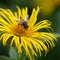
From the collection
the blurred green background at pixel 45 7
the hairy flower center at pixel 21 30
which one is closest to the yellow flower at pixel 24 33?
the hairy flower center at pixel 21 30

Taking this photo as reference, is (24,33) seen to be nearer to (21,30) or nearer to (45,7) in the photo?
(21,30)

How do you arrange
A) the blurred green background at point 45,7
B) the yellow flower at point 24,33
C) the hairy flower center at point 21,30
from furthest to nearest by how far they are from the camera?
1. the blurred green background at point 45,7
2. the hairy flower center at point 21,30
3. the yellow flower at point 24,33

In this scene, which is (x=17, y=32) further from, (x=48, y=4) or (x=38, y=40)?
(x=48, y=4)

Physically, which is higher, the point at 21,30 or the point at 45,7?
the point at 45,7

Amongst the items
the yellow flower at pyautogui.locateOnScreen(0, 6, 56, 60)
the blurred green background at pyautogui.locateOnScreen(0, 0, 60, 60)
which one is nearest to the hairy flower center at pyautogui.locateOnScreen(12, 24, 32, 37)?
the yellow flower at pyautogui.locateOnScreen(0, 6, 56, 60)

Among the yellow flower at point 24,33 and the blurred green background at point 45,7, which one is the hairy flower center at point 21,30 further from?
the blurred green background at point 45,7

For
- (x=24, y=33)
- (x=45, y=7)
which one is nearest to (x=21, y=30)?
(x=24, y=33)

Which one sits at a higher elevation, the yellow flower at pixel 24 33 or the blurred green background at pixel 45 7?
the blurred green background at pixel 45 7

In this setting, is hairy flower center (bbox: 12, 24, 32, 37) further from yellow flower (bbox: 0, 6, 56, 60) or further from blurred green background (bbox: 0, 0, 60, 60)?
blurred green background (bbox: 0, 0, 60, 60)
